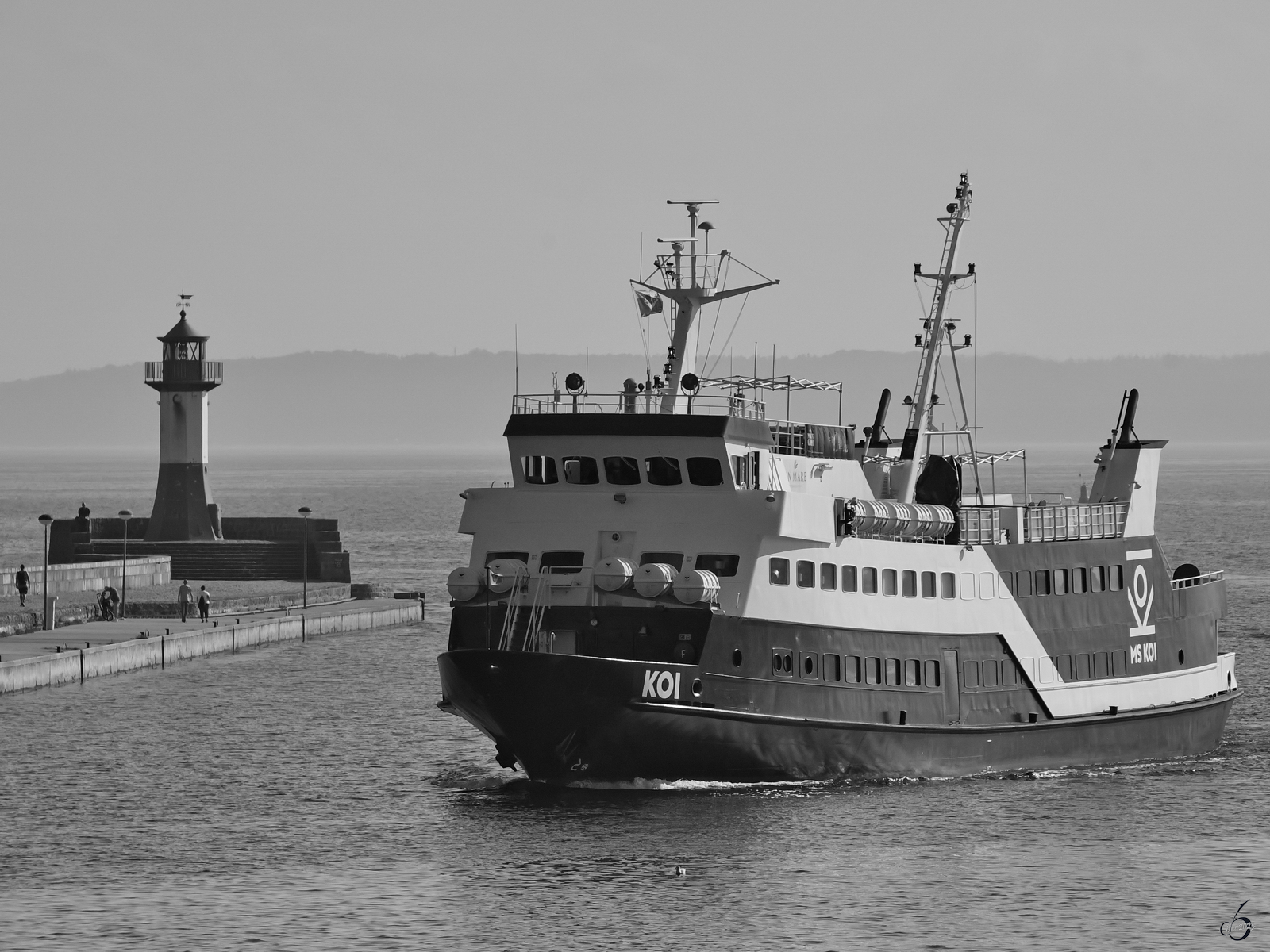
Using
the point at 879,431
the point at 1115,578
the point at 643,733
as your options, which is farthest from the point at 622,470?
the point at 1115,578

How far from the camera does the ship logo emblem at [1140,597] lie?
4719cm

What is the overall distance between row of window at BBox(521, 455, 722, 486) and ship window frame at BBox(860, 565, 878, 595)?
4212 millimetres

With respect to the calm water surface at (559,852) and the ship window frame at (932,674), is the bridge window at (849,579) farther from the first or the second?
the calm water surface at (559,852)

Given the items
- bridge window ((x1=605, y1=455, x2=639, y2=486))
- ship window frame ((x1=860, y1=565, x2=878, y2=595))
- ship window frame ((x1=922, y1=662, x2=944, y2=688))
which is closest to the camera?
bridge window ((x1=605, y1=455, x2=639, y2=486))

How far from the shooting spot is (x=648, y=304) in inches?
1767

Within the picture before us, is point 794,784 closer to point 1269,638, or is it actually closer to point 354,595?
point 1269,638

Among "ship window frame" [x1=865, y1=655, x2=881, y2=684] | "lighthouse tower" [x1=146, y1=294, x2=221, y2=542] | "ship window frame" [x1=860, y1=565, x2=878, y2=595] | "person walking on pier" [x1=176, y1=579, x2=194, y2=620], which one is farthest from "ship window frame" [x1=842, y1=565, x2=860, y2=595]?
"lighthouse tower" [x1=146, y1=294, x2=221, y2=542]

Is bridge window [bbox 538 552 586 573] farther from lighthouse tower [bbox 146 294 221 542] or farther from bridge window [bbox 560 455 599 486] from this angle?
lighthouse tower [bbox 146 294 221 542]

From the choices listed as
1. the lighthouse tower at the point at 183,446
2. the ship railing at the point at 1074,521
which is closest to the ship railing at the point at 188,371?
the lighthouse tower at the point at 183,446

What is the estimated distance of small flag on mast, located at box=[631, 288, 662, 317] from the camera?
44.8 meters

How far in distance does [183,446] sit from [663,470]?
5602cm

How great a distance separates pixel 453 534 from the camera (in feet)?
529

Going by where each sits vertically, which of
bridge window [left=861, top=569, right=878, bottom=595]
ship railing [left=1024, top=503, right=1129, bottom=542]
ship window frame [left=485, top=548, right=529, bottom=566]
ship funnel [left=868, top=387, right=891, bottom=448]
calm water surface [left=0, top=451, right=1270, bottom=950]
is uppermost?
ship funnel [left=868, top=387, right=891, bottom=448]

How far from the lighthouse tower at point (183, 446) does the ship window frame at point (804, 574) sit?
55781mm
